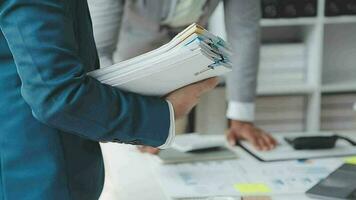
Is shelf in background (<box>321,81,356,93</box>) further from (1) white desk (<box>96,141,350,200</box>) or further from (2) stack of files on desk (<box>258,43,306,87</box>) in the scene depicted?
(1) white desk (<box>96,141,350,200</box>)

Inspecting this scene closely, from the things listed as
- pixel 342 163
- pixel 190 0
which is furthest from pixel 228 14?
pixel 342 163

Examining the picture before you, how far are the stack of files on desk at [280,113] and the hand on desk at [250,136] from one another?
0.98 meters

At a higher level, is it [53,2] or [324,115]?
[53,2]

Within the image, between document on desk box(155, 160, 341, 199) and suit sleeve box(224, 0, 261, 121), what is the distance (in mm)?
334

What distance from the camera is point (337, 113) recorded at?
2680mm

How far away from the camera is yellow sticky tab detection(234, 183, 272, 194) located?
43.5 inches

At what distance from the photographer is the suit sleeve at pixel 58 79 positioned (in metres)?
0.72

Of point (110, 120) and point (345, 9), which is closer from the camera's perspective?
point (110, 120)

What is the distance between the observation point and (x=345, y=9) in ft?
8.20

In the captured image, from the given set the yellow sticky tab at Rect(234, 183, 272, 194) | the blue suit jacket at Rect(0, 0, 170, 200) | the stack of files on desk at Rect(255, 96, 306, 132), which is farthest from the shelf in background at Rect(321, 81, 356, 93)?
the blue suit jacket at Rect(0, 0, 170, 200)

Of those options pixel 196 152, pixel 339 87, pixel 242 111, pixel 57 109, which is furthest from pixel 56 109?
pixel 339 87

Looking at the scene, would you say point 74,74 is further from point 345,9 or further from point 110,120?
point 345,9

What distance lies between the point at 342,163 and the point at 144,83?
0.63m

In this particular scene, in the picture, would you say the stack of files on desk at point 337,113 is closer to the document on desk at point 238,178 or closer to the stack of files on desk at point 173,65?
the document on desk at point 238,178
